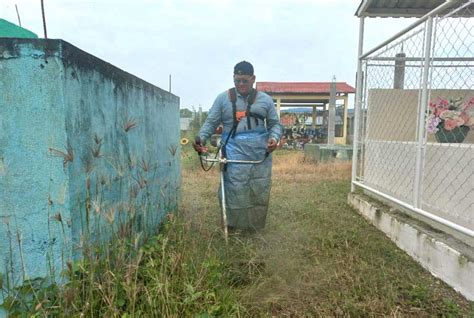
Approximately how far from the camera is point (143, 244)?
94.1 inches

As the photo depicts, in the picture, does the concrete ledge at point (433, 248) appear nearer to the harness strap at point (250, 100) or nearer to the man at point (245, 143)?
the man at point (245, 143)

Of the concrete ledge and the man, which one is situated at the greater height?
the man

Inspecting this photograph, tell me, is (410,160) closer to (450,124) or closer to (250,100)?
(450,124)

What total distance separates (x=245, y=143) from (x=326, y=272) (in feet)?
4.01

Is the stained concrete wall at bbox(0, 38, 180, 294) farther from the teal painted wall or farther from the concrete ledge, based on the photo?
the concrete ledge

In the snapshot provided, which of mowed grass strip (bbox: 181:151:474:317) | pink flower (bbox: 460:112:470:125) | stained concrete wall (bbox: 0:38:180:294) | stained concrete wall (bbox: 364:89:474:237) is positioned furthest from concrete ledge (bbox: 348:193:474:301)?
stained concrete wall (bbox: 0:38:180:294)

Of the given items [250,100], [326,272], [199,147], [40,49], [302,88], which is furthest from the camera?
[302,88]

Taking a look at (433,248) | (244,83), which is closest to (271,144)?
(244,83)

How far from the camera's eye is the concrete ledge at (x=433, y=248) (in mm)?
2219

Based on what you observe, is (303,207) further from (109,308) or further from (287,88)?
(287,88)

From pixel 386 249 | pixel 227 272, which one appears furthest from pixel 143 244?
pixel 386 249

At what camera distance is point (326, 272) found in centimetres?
250

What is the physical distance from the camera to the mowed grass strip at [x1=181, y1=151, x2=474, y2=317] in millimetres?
2027

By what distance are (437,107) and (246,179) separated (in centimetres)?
211
